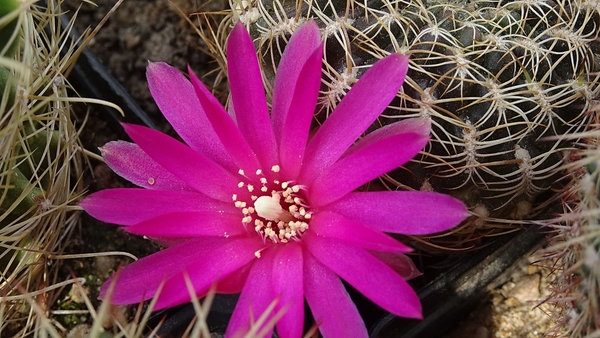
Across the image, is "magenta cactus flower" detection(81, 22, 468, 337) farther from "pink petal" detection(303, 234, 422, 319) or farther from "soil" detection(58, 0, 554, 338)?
"soil" detection(58, 0, 554, 338)

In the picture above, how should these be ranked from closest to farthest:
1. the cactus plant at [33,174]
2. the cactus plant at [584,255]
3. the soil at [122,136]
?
the cactus plant at [584,255] → the cactus plant at [33,174] → the soil at [122,136]

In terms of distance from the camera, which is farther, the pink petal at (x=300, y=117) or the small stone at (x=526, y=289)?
the small stone at (x=526, y=289)

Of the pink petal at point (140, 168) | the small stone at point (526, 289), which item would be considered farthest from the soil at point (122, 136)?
the pink petal at point (140, 168)

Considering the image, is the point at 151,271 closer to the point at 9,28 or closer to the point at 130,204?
the point at 130,204

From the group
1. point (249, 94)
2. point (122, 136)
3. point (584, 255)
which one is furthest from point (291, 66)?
point (122, 136)

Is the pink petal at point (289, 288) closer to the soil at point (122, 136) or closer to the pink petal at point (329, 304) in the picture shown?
the pink petal at point (329, 304)

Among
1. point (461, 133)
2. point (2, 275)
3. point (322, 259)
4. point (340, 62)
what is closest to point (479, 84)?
point (461, 133)

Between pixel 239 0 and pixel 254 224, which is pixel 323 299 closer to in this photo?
pixel 254 224
